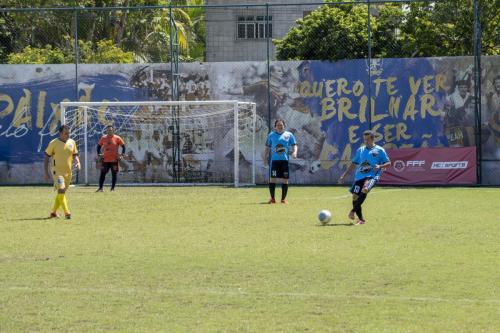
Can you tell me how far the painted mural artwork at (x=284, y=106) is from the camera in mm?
31406

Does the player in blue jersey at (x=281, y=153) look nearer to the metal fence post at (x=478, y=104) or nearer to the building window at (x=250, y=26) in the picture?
the metal fence post at (x=478, y=104)

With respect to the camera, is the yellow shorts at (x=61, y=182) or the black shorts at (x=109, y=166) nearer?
the yellow shorts at (x=61, y=182)

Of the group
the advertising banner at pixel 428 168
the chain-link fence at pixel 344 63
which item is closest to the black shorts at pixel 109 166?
the chain-link fence at pixel 344 63

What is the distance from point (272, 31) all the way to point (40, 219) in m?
24.9

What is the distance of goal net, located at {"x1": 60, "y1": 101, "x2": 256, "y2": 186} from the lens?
1281 inches

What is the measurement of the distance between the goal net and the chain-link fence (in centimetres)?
62

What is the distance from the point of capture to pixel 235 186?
2983 cm

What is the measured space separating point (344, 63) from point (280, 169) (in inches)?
386

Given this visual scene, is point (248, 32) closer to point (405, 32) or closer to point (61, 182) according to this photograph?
point (405, 32)

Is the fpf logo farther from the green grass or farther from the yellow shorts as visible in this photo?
the yellow shorts

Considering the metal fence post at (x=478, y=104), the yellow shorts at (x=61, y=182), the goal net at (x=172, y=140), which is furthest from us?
the goal net at (x=172, y=140)

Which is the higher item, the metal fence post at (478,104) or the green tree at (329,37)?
the green tree at (329,37)

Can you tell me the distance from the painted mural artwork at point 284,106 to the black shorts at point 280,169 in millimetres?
8952

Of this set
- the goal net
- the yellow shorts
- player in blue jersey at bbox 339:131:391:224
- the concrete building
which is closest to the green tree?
the concrete building
